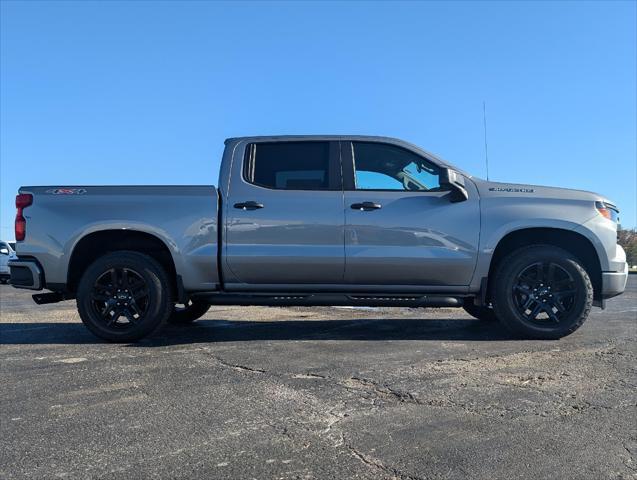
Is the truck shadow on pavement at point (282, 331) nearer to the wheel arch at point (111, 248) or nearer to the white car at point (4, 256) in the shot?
the wheel arch at point (111, 248)

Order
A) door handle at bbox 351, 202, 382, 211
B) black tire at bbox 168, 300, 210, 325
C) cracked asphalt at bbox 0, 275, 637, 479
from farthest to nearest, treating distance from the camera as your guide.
→ black tire at bbox 168, 300, 210, 325 < door handle at bbox 351, 202, 382, 211 < cracked asphalt at bbox 0, 275, 637, 479

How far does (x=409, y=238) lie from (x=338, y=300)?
94cm

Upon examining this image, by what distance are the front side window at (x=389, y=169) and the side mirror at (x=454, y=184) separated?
0.19 meters

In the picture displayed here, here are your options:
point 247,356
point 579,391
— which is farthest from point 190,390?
point 579,391

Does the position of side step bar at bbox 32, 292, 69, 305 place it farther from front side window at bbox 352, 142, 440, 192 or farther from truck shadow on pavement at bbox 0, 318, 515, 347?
front side window at bbox 352, 142, 440, 192

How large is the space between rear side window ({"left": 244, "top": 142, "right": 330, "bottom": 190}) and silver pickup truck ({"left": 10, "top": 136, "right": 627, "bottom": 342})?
0.24ft

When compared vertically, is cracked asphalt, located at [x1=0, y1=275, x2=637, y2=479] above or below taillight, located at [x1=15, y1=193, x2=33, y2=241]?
below

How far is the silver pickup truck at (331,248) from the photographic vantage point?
545 centimetres

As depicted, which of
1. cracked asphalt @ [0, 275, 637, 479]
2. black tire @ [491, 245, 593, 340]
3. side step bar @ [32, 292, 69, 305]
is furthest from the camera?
side step bar @ [32, 292, 69, 305]

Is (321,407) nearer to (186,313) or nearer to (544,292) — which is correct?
(544,292)

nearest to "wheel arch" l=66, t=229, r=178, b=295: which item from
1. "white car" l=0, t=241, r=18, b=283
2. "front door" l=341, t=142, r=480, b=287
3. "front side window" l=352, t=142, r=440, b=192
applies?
"front door" l=341, t=142, r=480, b=287

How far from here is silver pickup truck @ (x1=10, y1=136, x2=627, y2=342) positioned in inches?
214

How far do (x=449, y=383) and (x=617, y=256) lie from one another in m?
2.83

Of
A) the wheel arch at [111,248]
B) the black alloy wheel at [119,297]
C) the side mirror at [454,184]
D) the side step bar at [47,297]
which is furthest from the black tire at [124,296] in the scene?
the side mirror at [454,184]
